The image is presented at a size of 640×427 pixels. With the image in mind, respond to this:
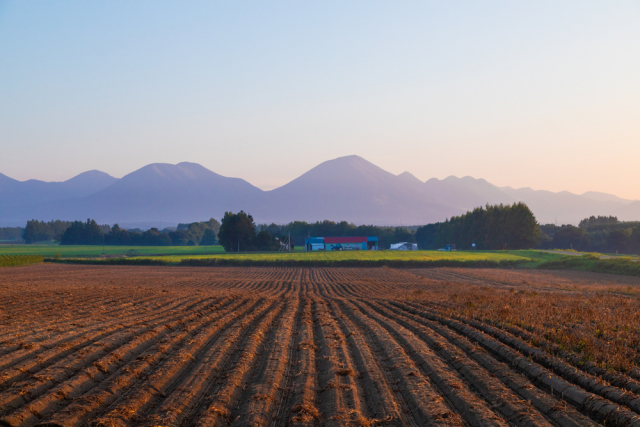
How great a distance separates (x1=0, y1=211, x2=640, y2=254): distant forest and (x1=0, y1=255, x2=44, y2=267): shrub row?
148ft

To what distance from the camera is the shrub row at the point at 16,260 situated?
174ft

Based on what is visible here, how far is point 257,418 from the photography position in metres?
5.52

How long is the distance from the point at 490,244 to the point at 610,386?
328 ft

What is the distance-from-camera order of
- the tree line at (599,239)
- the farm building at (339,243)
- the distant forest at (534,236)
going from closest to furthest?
the tree line at (599,239) < the distant forest at (534,236) < the farm building at (339,243)

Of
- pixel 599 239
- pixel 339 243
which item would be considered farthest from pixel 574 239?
pixel 339 243

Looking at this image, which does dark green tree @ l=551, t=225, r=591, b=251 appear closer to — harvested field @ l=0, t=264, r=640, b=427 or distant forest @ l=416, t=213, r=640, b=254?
distant forest @ l=416, t=213, r=640, b=254

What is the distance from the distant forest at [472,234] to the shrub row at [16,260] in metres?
45.1

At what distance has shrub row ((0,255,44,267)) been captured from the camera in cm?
5300

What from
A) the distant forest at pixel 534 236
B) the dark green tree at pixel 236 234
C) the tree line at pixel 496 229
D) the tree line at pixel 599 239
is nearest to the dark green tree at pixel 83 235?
the dark green tree at pixel 236 234

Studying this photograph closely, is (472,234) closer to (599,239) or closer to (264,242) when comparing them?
(599,239)

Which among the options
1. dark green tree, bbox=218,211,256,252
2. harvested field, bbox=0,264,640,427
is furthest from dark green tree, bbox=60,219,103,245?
harvested field, bbox=0,264,640,427

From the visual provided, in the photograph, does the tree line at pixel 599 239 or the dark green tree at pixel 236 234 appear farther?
the dark green tree at pixel 236 234

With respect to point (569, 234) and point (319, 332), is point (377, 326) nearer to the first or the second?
point (319, 332)

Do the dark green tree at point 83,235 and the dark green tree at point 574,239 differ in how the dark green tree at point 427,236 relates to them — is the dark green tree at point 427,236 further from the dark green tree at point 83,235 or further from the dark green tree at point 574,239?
the dark green tree at point 83,235
